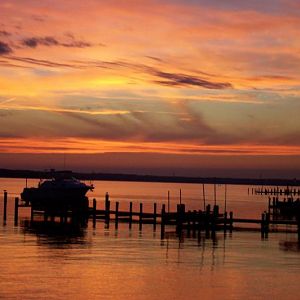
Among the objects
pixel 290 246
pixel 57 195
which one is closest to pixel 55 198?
pixel 57 195

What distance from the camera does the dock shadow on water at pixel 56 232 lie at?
47438 mm

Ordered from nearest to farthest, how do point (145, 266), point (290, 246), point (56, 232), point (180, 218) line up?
point (145, 266) < point (290, 246) < point (56, 232) < point (180, 218)

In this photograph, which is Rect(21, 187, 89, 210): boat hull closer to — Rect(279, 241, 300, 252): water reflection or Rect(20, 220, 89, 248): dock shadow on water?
Rect(20, 220, 89, 248): dock shadow on water

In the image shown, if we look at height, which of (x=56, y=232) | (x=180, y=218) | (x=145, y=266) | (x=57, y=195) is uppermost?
(x=57, y=195)

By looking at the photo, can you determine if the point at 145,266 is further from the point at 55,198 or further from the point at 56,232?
the point at 55,198

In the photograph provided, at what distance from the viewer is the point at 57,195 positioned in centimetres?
7825

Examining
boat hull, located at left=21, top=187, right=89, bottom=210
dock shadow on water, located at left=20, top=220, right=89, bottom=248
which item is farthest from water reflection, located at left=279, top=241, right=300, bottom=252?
boat hull, located at left=21, top=187, right=89, bottom=210

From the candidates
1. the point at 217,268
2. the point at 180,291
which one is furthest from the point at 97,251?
the point at 180,291

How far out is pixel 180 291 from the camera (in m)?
30.0

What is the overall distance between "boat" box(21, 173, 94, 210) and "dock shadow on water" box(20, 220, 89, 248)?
631 centimetres

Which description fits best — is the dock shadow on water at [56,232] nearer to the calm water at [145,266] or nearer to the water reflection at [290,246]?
the calm water at [145,266]

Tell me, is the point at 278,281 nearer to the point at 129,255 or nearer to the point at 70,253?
the point at 129,255

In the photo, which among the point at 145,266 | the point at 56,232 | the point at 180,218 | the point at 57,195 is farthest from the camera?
the point at 57,195

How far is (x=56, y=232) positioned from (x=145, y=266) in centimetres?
2120
